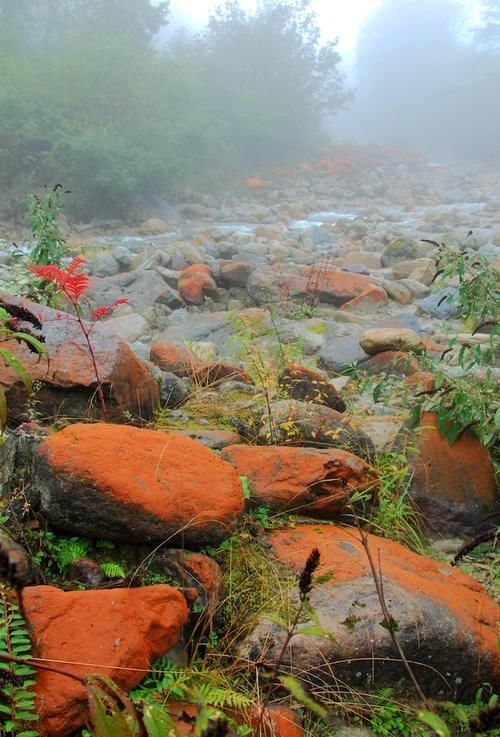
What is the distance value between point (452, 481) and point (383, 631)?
1.23 meters

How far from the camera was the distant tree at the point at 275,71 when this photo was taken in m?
34.9

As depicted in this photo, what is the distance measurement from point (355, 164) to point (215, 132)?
→ 964 cm

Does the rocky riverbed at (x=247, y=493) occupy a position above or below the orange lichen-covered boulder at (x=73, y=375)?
below

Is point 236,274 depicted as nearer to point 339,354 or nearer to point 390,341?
point 339,354

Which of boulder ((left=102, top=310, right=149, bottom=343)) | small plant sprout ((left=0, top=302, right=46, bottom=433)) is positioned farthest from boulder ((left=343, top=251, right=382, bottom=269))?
small plant sprout ((left=0, top=302, right=46, bottom=433))

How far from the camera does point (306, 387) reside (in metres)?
3.79

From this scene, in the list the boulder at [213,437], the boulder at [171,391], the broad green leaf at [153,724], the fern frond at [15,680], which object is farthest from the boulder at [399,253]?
the broad green leaf at [153,724]

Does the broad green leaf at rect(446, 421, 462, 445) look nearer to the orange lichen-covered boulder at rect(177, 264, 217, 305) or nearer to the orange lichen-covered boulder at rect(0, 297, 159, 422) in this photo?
the orange lichen-covered boulder at rect(0, 297, 159, 422)

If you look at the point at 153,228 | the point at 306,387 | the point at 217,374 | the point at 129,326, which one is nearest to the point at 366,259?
the point at 129,326

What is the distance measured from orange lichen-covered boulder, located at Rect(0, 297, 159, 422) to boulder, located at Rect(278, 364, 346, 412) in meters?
1.03

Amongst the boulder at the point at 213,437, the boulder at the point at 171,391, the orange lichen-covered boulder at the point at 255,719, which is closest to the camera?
the orange lichen-covered boulder at the point at 255,719

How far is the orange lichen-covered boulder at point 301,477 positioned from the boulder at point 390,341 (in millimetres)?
2472

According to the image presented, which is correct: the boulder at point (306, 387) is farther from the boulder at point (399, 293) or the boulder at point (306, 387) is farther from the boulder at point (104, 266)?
the boulder at point (104, 266)

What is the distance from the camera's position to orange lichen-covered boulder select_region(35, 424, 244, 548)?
197 cm
